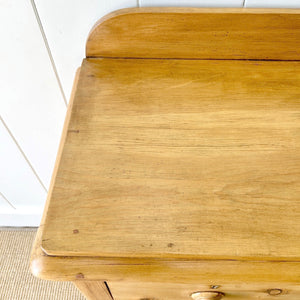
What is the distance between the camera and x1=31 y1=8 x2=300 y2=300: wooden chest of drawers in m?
0.37

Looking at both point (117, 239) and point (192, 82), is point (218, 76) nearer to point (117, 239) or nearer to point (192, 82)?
point (192, 82)

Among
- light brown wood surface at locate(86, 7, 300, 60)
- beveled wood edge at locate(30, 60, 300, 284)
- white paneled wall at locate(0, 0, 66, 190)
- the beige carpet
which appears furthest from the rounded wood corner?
the beige carpet

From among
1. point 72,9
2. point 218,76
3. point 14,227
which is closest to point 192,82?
point 218,76

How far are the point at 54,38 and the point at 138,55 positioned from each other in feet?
0.51

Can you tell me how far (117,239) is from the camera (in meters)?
0.37

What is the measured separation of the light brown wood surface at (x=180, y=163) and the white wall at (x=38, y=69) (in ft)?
0.27

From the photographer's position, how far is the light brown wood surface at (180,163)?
14.6 inches

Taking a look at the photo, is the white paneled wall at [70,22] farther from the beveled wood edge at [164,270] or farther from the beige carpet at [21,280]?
the beige carpet at [21,280]

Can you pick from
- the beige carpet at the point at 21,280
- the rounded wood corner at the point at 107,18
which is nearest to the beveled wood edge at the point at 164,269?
the rounded wood corner at the point at 107,18

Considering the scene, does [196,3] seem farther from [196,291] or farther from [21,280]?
[21,280]

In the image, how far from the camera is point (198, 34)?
518 mm

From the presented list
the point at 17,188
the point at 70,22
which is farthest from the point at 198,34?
the point at 17,188

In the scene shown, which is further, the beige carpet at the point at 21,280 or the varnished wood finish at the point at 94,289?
the beige carpet at the point at 21,280

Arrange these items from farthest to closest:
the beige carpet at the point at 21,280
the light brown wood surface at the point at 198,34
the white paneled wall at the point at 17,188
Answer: the beige carpet at the point at 21,280 < the white paneled wall at the point at 17,188 < the light brown wood surface at the point at 198,34
